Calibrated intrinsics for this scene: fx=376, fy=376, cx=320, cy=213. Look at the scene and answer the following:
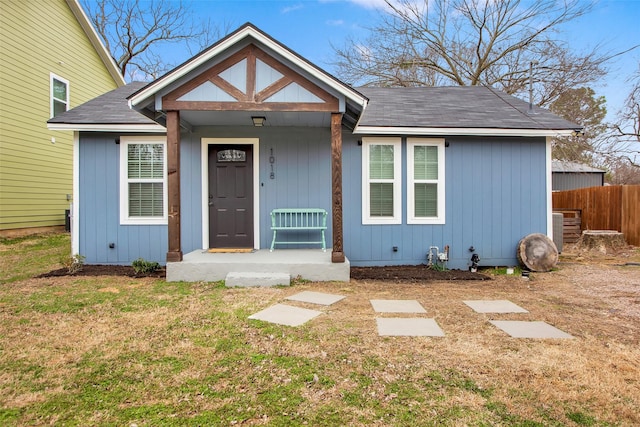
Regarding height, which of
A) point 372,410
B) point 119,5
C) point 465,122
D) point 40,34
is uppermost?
point 119,5

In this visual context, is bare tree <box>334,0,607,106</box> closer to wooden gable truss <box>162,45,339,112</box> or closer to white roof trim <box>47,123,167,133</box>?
white roof trim <box>47,123,167,133</box>

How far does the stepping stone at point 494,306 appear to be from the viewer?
161 inches

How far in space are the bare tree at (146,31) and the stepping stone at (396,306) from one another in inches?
762

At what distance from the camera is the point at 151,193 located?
6.69 meters

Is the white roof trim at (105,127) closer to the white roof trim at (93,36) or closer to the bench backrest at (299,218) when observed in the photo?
the bench backrest at (299,218)

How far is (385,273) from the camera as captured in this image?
6.12 metres

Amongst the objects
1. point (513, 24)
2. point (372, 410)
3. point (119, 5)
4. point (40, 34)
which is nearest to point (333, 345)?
point (372, 410)

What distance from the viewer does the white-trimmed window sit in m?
11.2

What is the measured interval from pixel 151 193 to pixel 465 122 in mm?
5693

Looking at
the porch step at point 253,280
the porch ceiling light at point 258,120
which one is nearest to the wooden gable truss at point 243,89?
the porch ceiling light at point 258,120

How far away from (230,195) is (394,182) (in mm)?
2950

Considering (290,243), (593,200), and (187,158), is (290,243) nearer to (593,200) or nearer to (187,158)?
(187,158)

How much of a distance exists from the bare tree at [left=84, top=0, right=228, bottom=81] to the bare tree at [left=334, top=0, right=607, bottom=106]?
8546 millimetres

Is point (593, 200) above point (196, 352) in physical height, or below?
above
